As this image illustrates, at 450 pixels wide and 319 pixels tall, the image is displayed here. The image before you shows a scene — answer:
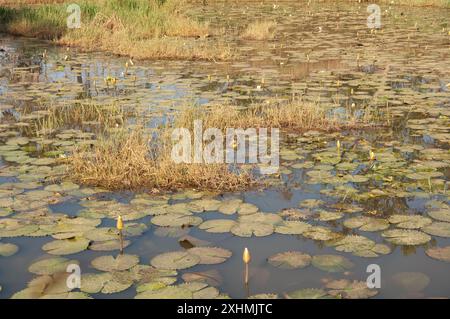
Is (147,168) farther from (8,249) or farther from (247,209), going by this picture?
(8,249)

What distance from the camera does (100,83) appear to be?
932 centimetres

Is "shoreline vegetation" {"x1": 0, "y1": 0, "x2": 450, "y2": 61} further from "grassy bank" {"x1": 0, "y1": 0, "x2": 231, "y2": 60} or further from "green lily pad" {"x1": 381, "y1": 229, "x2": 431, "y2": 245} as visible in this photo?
"green lily pad" {"x1": 381, "y1": 229, "x2": 431, "y2": 245}

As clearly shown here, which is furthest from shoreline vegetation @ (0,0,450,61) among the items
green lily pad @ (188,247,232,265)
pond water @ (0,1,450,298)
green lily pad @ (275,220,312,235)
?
green lily pad @ (188,247,232,265)

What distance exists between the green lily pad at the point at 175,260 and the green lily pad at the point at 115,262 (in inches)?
5.5

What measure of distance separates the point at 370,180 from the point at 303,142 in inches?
52.8

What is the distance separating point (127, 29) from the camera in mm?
13008

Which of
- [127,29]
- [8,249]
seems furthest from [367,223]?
[127,29]

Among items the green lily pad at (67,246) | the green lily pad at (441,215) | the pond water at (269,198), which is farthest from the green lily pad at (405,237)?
the green lily pad at (67,246)

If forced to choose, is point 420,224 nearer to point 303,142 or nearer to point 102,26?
point 303,142

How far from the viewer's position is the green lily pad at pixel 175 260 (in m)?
3.56

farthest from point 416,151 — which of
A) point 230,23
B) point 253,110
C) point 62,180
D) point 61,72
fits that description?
point 230,23

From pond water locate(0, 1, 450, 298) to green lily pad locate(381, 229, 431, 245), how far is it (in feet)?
0.05

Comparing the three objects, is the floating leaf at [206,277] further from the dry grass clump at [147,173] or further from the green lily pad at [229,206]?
the dry grass clump at [147,173]

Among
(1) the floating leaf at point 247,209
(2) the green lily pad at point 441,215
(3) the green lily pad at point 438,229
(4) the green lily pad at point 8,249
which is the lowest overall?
(4) the green lily pad at point 8,249
